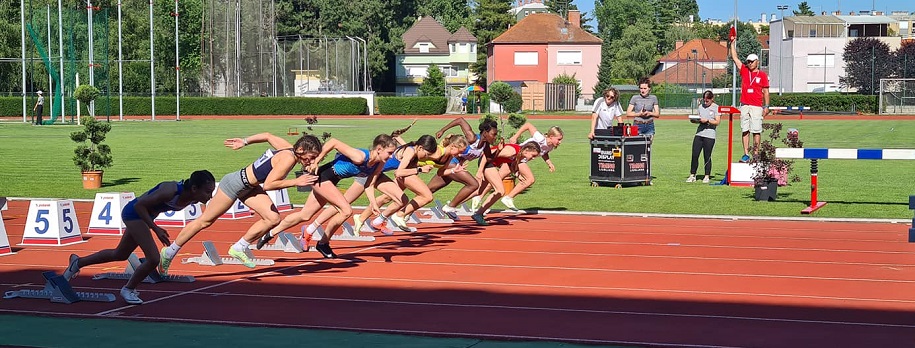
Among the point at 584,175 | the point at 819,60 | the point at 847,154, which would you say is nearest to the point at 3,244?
the point at 847,154

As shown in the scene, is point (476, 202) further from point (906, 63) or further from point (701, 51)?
point (701, 51)

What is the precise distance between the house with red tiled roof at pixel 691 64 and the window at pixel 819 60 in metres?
6.73

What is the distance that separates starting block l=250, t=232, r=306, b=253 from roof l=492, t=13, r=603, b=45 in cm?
8734

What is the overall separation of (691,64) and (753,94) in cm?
A: 9858

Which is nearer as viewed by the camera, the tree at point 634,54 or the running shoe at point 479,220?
the running shoe at point 479,220

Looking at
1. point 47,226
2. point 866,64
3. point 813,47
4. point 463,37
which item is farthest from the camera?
point 463,37

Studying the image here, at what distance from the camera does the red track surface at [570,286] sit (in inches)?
348

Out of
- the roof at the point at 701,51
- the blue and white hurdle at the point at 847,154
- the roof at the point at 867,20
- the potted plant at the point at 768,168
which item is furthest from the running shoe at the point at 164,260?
the roof at the point at 701,51

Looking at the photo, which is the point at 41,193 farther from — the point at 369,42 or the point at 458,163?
the point at 369,42

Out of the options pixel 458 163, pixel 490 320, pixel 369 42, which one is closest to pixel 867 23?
pixel 369 42

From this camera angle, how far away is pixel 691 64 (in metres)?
117

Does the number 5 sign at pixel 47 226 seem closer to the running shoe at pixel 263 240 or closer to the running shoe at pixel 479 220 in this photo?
the running shoe at pixel 263 240

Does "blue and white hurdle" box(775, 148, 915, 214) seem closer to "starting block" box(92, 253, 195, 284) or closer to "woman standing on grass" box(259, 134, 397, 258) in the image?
"woman standing on grass" box(259, 134, 397, 258)

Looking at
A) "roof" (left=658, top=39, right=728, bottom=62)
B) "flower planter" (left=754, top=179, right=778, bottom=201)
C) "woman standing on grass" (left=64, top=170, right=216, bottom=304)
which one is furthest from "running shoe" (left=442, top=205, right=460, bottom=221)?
"roof" (left=658, top=39, right=728, bottom=62)
